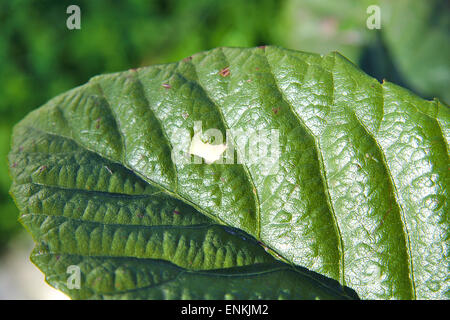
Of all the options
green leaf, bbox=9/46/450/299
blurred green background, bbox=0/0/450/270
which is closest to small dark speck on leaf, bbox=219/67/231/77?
green leaf, bbox=9/46/450/299

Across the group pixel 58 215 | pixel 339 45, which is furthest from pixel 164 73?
pixel 339 45

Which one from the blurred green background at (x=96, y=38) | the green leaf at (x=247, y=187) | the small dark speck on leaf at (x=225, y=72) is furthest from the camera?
the blurred green background at (x=96, y=38)

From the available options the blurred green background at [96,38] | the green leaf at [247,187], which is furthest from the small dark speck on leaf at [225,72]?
the blurred green background at [96,38]

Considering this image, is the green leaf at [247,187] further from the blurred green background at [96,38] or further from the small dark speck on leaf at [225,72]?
the blurred green background at [96,38]

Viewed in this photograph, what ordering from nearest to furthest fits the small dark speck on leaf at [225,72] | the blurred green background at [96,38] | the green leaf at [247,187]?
the green leaf at [247,187]
the small dark speck on leaf at [225,72]
the blurred green background at [96,38]

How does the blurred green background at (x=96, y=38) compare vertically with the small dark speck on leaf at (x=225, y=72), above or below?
above

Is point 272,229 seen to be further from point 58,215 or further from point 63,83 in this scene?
point 63,83

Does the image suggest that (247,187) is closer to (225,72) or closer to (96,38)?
(225,72)

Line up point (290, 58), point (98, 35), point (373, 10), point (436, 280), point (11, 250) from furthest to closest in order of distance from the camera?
point (98, 35) < point (11, 250) < point (373, 10) < point (290, 58) < point (436, 280)

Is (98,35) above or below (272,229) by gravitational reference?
above
